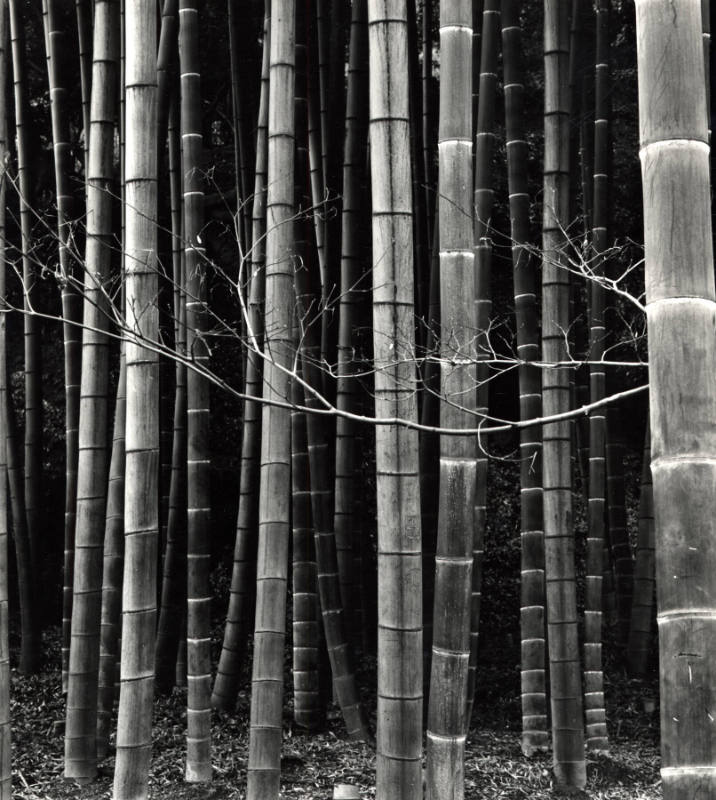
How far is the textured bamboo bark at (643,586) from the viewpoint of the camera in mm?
6508

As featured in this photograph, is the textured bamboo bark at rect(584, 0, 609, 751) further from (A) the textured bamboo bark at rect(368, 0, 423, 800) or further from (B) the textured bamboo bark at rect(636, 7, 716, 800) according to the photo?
(B) the textured bamboo bark at rect(636, 7, 716, 800)

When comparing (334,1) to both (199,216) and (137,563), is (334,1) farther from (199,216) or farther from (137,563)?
(137,563)

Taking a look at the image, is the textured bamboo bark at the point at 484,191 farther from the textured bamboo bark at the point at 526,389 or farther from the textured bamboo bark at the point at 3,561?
the textured bamboo bark at the point at 3,561

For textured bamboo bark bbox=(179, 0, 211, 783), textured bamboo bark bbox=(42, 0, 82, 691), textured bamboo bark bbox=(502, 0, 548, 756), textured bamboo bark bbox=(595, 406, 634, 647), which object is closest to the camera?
textured bamboo bark bbox=(179, 0, 211, 783)

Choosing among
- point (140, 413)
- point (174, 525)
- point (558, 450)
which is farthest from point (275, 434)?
point (174, 525)

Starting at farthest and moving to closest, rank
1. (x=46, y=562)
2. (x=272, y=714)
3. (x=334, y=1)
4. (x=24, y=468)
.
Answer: (x=46, y=562) < (x=24, y=468) < (x=334, y=1) < (x=272, y=714)

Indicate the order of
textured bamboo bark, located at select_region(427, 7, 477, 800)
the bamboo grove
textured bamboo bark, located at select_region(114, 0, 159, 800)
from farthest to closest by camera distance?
textured bamboo bark, located at select_region(114, 0, 159, 800), textured bamboo bark, located at select_region(427, 7, 477, 800), the bamboo grove

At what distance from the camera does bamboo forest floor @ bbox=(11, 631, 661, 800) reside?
193 inches

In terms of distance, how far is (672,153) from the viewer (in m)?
1.97

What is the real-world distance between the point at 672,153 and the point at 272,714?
285 centimetres

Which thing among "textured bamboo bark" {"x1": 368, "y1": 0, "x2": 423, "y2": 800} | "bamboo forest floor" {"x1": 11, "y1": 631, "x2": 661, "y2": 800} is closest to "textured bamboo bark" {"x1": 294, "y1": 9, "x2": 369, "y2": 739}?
"bamboo forest floor" {"x1": 11, "y1": 631, "x2": 661, "y2": 800}

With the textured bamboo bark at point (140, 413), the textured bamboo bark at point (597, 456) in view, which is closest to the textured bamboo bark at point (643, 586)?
the textured bamboo bark at point (597, 456)

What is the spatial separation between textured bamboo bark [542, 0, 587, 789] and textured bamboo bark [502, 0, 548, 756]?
197 millimetres

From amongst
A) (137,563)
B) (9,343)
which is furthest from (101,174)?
(9,343)
